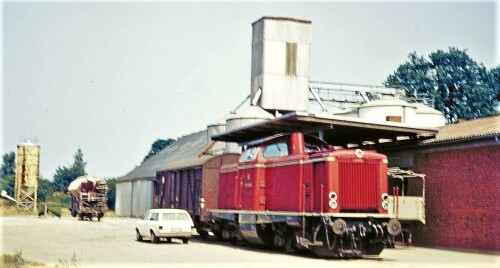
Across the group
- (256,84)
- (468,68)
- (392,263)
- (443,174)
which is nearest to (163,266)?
(392,263)

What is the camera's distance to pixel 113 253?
Answer: 2036 cm

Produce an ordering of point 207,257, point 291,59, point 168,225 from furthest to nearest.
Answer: point 291,59 < point 168,225 < point 207,257

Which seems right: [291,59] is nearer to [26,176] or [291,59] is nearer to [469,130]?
[469,130]

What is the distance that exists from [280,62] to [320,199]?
25.2m

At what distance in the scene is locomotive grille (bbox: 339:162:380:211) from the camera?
1919 cm

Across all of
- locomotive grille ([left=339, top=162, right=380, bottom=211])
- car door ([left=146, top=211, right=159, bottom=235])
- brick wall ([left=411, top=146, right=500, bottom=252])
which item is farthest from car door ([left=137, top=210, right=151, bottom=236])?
brick wall ([left=411, top=146, right=500, bottom=252])

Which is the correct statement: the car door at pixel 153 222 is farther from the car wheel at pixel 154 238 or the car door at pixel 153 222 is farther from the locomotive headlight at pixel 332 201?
the locomotive headlight at pixel 332 201

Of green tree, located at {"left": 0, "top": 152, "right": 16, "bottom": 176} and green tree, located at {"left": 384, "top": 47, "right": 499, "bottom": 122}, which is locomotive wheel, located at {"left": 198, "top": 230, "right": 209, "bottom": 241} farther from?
green tree, located at {"left": 0, "top": 152, "right": 16, "bottom": 176}

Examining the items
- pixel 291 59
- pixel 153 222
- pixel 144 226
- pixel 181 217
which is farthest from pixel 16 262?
pixel 291 59

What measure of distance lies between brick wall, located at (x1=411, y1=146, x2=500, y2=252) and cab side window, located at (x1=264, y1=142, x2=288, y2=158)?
20.8 feet

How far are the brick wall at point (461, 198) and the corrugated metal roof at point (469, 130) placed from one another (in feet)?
1.69

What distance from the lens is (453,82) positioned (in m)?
69.6

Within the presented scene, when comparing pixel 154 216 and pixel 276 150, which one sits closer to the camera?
pixel 276 150

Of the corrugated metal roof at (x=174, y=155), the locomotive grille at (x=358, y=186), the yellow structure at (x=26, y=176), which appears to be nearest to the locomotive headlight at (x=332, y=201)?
the locomotive grille at (x=358, y=186)
